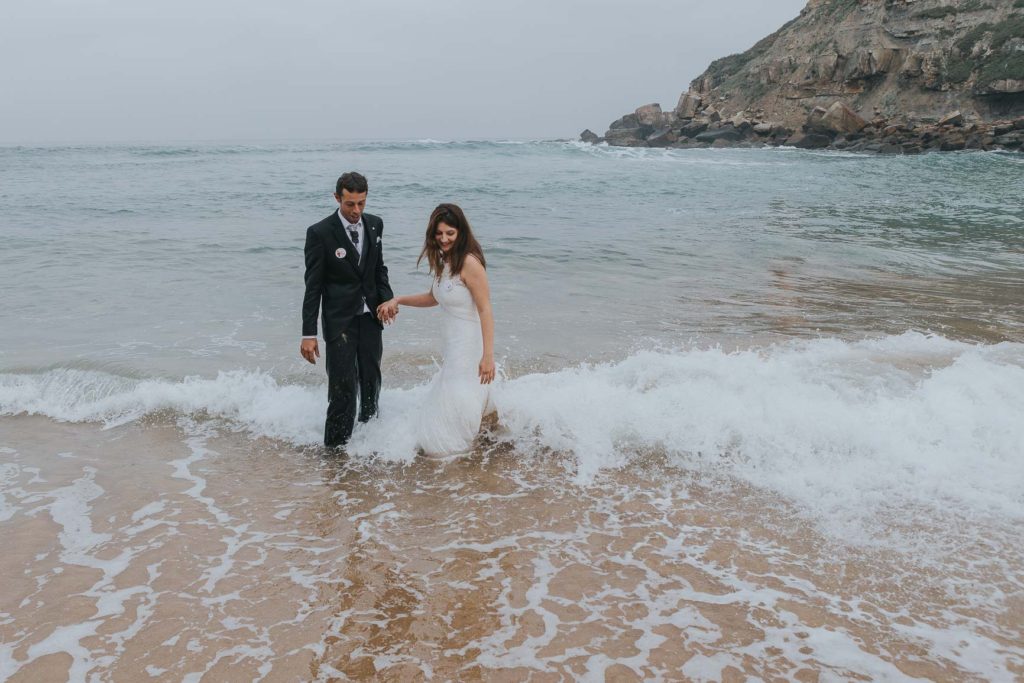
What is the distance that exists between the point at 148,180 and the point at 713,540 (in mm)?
28509

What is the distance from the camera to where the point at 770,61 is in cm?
7119

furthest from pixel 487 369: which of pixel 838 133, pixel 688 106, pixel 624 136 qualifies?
pixel 624 136

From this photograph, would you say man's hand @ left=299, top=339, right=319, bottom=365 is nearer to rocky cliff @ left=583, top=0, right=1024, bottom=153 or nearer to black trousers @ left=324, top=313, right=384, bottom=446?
black trousers @ left=324, top=313, right=384, bottom=446

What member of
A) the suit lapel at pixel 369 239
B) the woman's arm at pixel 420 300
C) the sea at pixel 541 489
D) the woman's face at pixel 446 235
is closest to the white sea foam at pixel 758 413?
the sea at pixel 541 489

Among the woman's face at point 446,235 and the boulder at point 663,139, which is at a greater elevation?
the boulder at point 663,139

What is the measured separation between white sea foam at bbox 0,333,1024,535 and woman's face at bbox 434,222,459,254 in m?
1.46

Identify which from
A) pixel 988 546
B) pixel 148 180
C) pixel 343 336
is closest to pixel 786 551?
pixel 988 546

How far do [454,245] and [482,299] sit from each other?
0.41m

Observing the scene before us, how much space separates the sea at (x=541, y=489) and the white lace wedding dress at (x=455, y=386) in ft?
0.48

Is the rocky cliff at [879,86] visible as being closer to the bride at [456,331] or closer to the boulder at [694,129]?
the boulder at [694,129]

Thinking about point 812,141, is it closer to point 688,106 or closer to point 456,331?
point 688,106

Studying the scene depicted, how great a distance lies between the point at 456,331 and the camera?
4.96m

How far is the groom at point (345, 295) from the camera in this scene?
4891mm

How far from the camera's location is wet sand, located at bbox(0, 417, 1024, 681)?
302 cm
